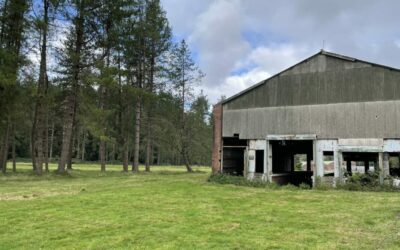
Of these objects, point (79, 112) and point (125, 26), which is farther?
point (79, 112)

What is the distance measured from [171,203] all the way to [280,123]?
34.1 ft

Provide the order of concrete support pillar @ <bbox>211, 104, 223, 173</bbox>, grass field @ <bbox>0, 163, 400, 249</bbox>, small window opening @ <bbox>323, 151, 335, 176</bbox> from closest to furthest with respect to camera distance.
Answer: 1. grass field @ <bbox>0, 163, 400, 249</bbox>
2. small window opening @ <bbox>323, 151, 335, 176</bbox>
3. concrete support pillar @ <bbox>211, 104, 223, 173</bbox>

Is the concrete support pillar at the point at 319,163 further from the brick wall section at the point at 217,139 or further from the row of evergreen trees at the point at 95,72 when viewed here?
the row of evergreen trees at the point at 95,72

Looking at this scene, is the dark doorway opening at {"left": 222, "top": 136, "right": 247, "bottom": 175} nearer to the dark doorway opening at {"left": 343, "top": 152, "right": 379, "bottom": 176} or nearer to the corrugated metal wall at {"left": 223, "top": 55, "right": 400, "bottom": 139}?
the corrugated metal wall at {"left": 223, "top": 55, "right": 400, "bottom": 139}

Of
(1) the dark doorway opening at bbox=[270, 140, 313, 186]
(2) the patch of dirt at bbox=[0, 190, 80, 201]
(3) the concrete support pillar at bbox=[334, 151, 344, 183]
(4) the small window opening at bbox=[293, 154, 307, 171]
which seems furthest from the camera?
(4) the small window opening at bbox=[293, 154, 307, 171]

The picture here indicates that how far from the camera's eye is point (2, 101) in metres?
25.4

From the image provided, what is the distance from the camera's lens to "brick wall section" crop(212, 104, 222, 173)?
23656 millimetres

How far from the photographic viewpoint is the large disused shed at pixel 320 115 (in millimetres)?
19562

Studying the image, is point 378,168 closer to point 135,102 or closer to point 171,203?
point 171,203

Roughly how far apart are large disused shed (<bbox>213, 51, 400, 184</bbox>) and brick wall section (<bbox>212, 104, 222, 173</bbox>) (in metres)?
0.06

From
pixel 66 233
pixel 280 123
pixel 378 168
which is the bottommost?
pixel 66 233

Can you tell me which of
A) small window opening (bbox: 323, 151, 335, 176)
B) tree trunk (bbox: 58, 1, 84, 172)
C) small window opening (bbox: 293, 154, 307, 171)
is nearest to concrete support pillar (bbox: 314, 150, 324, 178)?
small window opening (bbox: 323, 151, 335, 176)

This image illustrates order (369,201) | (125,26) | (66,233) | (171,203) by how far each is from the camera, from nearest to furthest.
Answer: (66,233), (171,203), (369,201), (125,26)

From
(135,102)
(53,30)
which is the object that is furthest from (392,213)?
(135,102)
